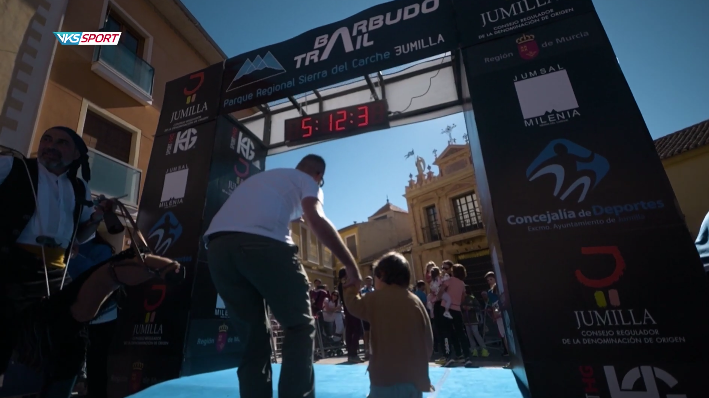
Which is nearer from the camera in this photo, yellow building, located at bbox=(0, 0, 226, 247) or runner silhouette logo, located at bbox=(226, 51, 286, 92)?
runner silhouette logo, located at bbox=(226, 51, 286, 92)

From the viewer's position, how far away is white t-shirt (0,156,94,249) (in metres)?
2.12

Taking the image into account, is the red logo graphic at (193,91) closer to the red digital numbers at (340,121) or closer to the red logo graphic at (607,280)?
the red digital numbers at (340,121)

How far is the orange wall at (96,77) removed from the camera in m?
8.27

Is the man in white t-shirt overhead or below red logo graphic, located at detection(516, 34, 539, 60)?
below

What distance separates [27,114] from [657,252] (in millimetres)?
10432

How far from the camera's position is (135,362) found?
4.16 metres

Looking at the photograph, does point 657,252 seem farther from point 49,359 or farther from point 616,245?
point 49,359

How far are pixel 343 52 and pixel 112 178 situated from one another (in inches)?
300

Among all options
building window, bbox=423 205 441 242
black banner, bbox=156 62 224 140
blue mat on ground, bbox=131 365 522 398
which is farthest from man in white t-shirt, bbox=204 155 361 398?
building window, bbox=423 205 441 242

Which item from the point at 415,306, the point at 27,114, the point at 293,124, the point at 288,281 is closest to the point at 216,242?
the point at 288,281

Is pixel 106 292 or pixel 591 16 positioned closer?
pixel 106 292

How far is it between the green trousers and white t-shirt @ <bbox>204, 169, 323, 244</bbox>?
61 mm

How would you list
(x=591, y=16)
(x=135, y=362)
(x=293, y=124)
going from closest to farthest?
(x=591, y=16) → (x=135, y=362) → (x=293, y=124)

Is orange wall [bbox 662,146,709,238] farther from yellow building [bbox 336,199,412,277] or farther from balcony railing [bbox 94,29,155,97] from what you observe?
balcony railing [bbox 94,29,155,97]
